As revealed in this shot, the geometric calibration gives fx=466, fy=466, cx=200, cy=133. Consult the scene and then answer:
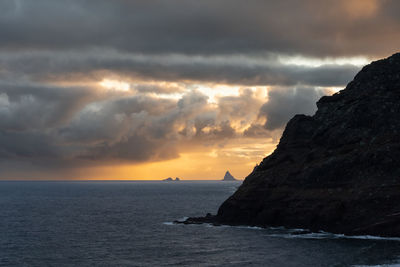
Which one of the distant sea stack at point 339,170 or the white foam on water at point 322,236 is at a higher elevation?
the distant sea stack at point 339,170

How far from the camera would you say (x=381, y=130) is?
115000mm

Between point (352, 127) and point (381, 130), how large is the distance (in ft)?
24.0

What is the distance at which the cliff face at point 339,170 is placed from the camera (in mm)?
99625

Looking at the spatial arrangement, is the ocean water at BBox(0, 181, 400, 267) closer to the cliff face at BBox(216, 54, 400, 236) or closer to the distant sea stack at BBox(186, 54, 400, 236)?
the distant sea stack at BBox(186, 54, 400, 236)

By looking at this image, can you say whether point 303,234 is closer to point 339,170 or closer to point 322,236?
point 322,236

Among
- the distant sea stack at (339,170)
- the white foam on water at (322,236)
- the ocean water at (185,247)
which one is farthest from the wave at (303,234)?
the distant sea stack at (339,170)

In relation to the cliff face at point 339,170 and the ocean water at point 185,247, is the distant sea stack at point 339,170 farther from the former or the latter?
the ocean water at point 185,247

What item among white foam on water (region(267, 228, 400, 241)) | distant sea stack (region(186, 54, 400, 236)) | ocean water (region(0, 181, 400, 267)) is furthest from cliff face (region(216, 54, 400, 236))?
ocean water (region(0, 181, 400, 267))

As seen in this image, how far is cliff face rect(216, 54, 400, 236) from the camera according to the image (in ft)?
327

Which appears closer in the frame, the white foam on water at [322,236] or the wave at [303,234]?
the white foam on water at [322,236]

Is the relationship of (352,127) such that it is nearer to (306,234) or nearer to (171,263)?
(306,234)

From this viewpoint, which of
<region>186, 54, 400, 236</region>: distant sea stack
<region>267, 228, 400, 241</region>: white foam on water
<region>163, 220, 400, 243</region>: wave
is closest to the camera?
<region>267, 228, 400, 241</region>: white foam on water

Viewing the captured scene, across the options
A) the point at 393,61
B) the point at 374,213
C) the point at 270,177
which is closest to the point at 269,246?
the point at 374,213

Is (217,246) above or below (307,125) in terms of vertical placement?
below
